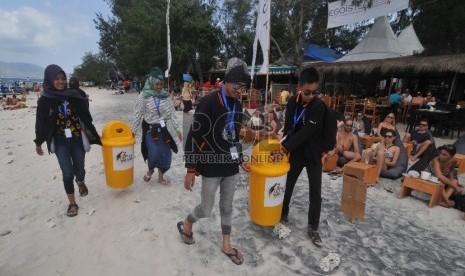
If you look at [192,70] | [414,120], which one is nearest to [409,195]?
[414,120]

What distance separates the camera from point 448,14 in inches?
669

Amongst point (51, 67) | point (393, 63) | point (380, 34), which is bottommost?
point (51, 67)

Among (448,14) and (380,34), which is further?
(448,14)

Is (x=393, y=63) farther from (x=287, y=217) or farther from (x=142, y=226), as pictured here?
(x=142, y=226)

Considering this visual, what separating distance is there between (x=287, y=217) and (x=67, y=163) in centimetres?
273

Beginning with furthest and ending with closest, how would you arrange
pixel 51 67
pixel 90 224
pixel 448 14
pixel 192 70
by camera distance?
pixel 192 70 < pixel 448 14 < pixel 90 224 < pixel 51 67

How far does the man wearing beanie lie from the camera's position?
231cm

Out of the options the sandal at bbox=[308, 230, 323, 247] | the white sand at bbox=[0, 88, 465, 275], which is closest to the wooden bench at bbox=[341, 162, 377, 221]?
the white sand at bbox=[0, 88, 465, 275]

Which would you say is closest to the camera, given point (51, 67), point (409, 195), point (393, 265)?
point (393, 265)

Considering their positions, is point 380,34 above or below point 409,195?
above

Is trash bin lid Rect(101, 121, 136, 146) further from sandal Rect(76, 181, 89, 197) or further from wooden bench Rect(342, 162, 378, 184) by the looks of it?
wooden bench Rect(342, 162, 378, 184)

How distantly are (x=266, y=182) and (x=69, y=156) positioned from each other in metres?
2.39

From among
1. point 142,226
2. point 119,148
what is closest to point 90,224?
point 142,226

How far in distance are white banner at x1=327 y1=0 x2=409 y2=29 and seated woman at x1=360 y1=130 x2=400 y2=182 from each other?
8630 mm
